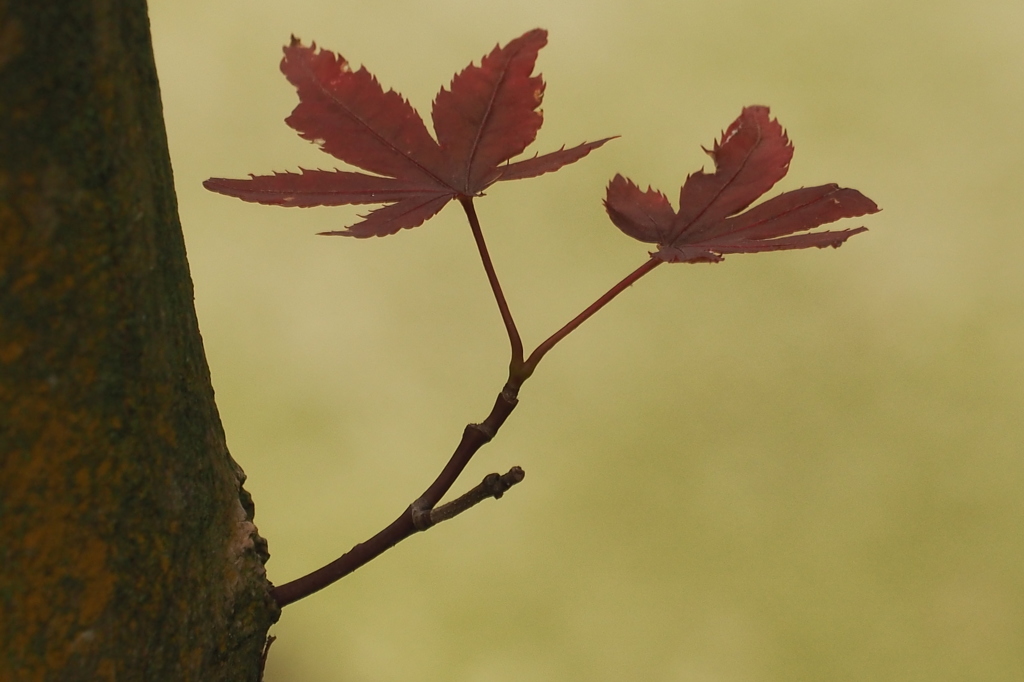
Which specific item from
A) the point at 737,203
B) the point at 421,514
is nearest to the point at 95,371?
the point at 421,514

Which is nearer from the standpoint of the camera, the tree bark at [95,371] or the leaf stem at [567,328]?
the tree bark at [95,371]

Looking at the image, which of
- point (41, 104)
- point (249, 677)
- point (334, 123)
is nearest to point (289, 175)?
point (334, 123)

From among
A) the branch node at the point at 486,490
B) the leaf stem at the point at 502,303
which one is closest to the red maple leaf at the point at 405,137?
the leaf stem at the point at 502,303

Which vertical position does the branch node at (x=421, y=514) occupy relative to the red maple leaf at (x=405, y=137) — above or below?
below

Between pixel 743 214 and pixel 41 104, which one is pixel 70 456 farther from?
pixel 743 214

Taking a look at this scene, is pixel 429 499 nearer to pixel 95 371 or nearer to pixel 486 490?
pixel 486 490

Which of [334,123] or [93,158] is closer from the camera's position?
[93,158]

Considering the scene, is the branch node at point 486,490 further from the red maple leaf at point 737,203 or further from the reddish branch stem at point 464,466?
the red maple leaf at point 737,203

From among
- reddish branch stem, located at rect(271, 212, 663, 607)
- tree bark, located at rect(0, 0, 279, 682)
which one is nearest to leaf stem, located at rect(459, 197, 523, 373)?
reddish branch stem, located at rect(271, 212, 663, 607)
